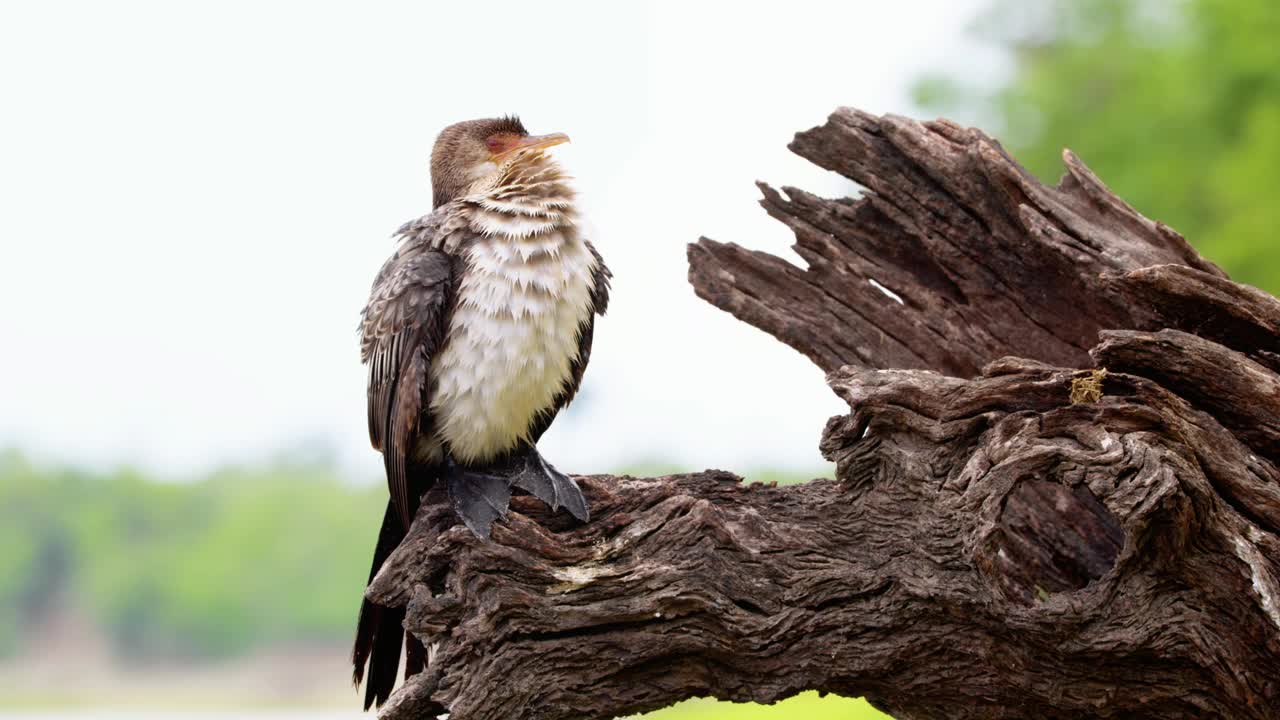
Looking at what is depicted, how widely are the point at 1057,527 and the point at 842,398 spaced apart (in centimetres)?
111

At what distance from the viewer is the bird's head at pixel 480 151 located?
428cm

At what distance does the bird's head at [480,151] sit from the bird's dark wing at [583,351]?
0.39 m

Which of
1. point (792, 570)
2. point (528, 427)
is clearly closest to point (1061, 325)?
point (792, 570)

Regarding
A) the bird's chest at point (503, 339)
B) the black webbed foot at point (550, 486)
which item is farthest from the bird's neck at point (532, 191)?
the black webbed foot at point (550, 486)

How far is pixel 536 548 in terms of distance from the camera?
3.56 meters

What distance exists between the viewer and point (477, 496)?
3.83 m

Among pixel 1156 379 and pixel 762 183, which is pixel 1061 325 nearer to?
pixel 1156 379

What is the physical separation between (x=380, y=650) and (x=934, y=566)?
1.83 m

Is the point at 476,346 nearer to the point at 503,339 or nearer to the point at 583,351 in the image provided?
the point at 503,339

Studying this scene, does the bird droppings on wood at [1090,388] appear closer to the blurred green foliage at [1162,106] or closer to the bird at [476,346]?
the bird at [476,346]

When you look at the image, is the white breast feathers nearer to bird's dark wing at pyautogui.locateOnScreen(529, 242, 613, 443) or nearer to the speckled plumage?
the speckled plumage

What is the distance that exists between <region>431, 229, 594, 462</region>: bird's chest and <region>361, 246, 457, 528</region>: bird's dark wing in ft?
0.20

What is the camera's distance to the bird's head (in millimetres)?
4277

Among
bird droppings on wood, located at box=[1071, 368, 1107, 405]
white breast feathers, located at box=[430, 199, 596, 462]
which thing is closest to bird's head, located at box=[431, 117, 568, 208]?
white breast feathers, located at box=[430, 199, 596, 462]
